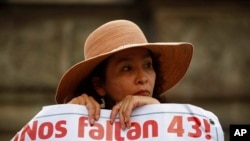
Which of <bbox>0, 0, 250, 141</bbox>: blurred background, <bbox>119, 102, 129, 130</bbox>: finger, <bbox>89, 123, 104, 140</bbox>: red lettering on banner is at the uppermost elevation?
<bbox>0, 0, 250, 141</bbox>: blurred background

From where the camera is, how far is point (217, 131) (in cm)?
185

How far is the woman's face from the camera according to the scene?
194cm

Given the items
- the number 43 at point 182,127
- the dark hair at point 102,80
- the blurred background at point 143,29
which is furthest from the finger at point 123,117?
the blurred background at point 143,29

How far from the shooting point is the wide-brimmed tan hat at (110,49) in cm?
203

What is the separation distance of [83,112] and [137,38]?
33 centimetres

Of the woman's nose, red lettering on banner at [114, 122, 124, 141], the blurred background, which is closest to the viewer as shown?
red lettering on banner at [114, 122, 124, 141]

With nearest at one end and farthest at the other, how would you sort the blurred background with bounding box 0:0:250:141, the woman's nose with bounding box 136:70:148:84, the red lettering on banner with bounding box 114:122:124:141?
the red lettering on banner with bounding box 114:122:124:141 → the woman's nose with bounding box 136:70:148:84 → the blurred background with bounding box 0:0:250:141

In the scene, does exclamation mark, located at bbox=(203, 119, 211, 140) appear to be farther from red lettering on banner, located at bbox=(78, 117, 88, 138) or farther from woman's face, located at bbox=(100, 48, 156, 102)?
red lettering on banner, located at bbox=(78, 117, 88, 138)

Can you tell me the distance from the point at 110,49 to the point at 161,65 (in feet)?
0.68

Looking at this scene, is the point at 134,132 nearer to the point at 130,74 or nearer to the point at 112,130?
the point at 112,130

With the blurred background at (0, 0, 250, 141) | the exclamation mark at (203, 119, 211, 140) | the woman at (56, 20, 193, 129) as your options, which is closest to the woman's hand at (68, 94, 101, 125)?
the woman at (56, 20, 193, 129)

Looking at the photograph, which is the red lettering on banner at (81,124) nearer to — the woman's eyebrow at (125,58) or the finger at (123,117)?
the finger at (123,117)

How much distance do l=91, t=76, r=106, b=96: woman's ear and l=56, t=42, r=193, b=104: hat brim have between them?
0.03 m

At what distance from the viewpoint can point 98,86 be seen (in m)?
2.09
